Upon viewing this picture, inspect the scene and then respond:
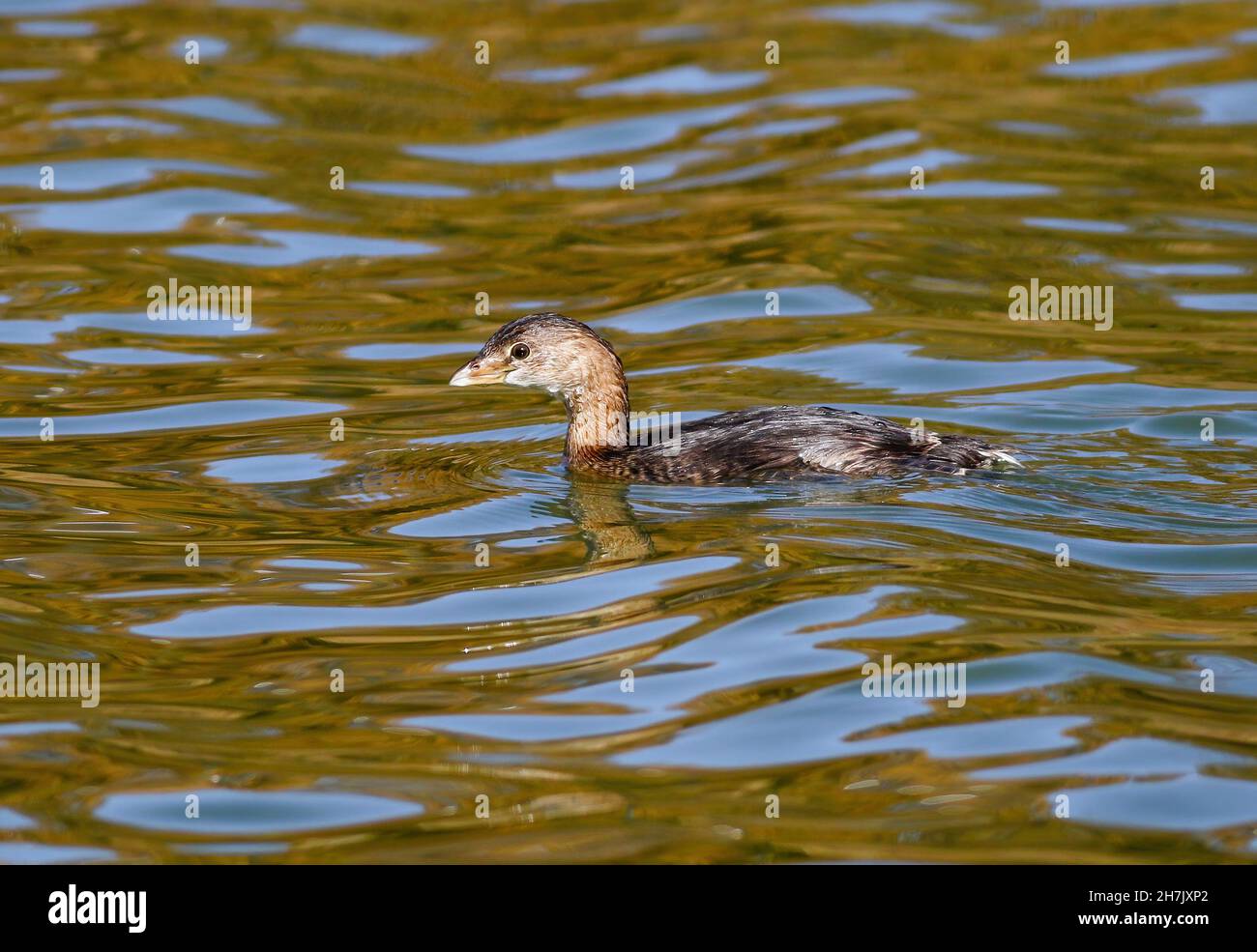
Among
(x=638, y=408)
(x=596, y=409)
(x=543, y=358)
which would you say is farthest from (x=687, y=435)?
(x=638, y=408)

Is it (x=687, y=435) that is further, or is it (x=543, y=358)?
(x=543, y=358)

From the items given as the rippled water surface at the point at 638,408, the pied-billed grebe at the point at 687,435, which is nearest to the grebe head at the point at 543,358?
the pied-billed grebe at the point at 687,435

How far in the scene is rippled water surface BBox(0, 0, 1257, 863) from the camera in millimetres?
7031

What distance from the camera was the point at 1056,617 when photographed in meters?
8.34

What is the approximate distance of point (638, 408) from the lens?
41.1 ft

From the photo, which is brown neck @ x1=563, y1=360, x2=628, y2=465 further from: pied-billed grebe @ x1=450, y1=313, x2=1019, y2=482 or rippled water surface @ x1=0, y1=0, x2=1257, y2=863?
rippled water surface @ x1=0, y1=0, x2=1257, y2=863

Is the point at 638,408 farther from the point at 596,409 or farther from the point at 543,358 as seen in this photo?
the point at 543,358

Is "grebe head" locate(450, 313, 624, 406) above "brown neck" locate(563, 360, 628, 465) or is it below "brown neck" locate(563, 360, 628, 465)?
above

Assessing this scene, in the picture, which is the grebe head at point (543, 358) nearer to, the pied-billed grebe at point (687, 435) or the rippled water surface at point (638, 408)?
the pied-billed grebe at point (687, 435)

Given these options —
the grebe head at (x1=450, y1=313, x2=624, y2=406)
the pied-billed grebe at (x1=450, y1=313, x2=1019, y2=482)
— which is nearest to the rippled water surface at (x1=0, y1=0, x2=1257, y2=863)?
the pied-billed grebe at (x1=450, y1=313, x2=1019, y2=482)

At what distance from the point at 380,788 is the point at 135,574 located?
2865 mm

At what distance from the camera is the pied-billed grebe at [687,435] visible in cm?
1019

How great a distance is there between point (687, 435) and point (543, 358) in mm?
971
